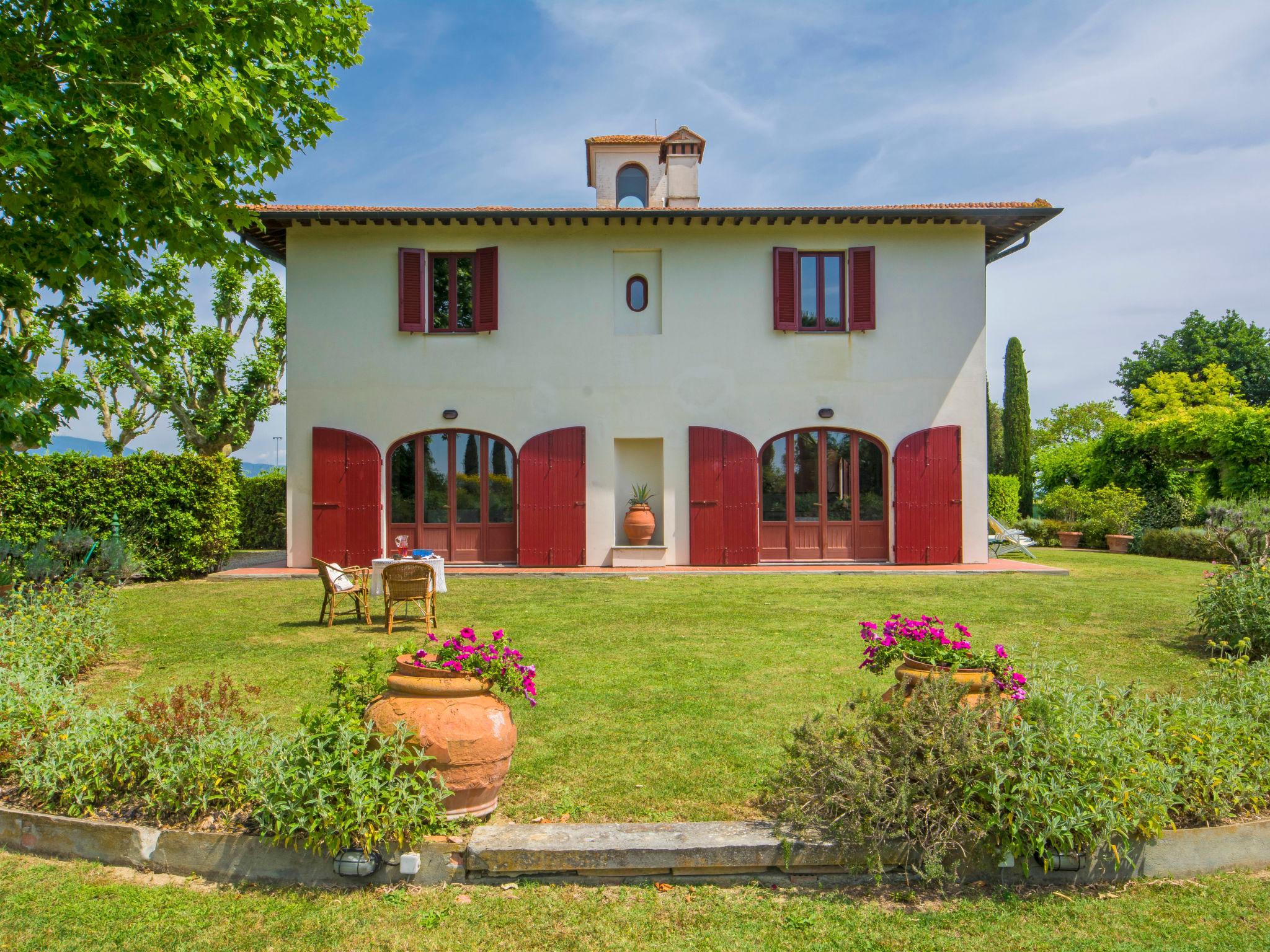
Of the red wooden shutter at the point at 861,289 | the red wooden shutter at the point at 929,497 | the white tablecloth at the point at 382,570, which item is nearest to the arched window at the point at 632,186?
the red wooden shutter at the point at 861,289

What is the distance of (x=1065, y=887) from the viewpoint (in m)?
3.13

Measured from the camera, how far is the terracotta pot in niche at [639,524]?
13.6m

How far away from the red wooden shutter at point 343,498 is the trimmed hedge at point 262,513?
5.98m

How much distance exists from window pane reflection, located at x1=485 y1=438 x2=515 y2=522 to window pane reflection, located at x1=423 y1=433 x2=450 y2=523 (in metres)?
0.70

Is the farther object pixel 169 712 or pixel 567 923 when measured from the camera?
pixel 169 712

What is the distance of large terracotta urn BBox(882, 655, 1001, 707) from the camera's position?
3691mm

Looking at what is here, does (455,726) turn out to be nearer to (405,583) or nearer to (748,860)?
(748,860)

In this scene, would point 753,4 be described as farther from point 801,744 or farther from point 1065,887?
point 1065,887

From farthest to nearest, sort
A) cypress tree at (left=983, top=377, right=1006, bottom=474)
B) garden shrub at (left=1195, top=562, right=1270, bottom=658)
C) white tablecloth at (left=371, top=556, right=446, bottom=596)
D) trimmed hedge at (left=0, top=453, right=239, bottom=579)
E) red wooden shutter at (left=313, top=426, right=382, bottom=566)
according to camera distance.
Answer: cypress tree at (left=983, top=377, right=1006, bottom=474), red wooden shutter at (left=313, top=426, right=382, bottom=566), trimmed hedge at (left=0, top=453, right=239, bottom=579), white tablecloth at (left=371, top=556, right=446, bottom=596), garden shrub at (left=1195, top=562, right=1270, bottom=658)

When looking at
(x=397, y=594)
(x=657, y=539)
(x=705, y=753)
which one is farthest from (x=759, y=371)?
(x=705, y=753)

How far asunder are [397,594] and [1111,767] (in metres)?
6.36

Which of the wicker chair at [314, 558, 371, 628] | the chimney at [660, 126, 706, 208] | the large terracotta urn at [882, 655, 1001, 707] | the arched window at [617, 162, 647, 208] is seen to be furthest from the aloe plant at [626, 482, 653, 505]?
the large terracotta urn at [882, 655, 1001, 707]

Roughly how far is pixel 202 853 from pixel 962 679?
131 inches

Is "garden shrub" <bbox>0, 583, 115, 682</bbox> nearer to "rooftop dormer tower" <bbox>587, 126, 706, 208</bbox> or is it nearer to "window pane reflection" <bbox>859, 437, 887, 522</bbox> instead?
"window pane reflection" <bbox>859, 437, 887, 522</bbox>
